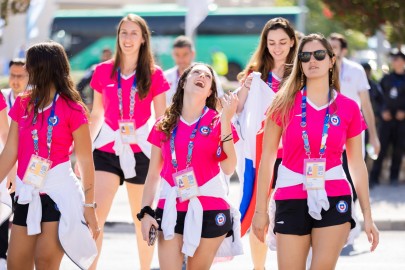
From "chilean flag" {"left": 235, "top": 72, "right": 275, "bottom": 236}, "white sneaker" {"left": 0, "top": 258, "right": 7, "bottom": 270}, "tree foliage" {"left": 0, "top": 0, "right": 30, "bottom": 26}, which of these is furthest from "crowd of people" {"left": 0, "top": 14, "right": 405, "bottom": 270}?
"tree foliage" {"left": 0, "top": 0, "right": 30, "bottom": 26}

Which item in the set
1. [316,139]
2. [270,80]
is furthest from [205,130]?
[270,80]

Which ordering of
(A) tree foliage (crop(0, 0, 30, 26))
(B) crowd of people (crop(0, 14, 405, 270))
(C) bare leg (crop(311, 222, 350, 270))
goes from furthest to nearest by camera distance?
1. (A) tree foliage (crop(0, 0, 30, 26))
2. (B) crowd of people (crop(0, 14, 405, 270))
3. (C) bare leg (crop(311, 222, 350, 270))

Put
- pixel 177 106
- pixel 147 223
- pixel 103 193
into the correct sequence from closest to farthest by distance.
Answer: pixel 147 223
pixel 177 106
pixel 103 193

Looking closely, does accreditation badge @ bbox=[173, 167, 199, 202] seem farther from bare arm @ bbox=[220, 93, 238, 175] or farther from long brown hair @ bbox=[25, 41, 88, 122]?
long brown hair @ bbox=[25, 41, 88, 122]

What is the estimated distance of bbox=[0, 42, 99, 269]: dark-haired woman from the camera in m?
6.21

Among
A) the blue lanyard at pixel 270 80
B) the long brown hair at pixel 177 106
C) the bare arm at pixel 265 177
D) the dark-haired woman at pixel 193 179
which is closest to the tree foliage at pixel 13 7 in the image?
the blue lanyard at pixel 270 80

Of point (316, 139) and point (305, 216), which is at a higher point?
point (316, 139)

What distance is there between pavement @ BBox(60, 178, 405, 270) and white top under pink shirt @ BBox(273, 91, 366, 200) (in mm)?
3426

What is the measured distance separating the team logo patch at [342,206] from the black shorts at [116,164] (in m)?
2.58

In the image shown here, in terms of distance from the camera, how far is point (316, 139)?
613cm

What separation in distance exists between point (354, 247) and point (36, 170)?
5412 mm

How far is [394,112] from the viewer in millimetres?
15562

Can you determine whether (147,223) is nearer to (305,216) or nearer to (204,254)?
(204,254)

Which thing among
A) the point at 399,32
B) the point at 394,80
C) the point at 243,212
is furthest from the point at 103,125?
the point at 399,32
